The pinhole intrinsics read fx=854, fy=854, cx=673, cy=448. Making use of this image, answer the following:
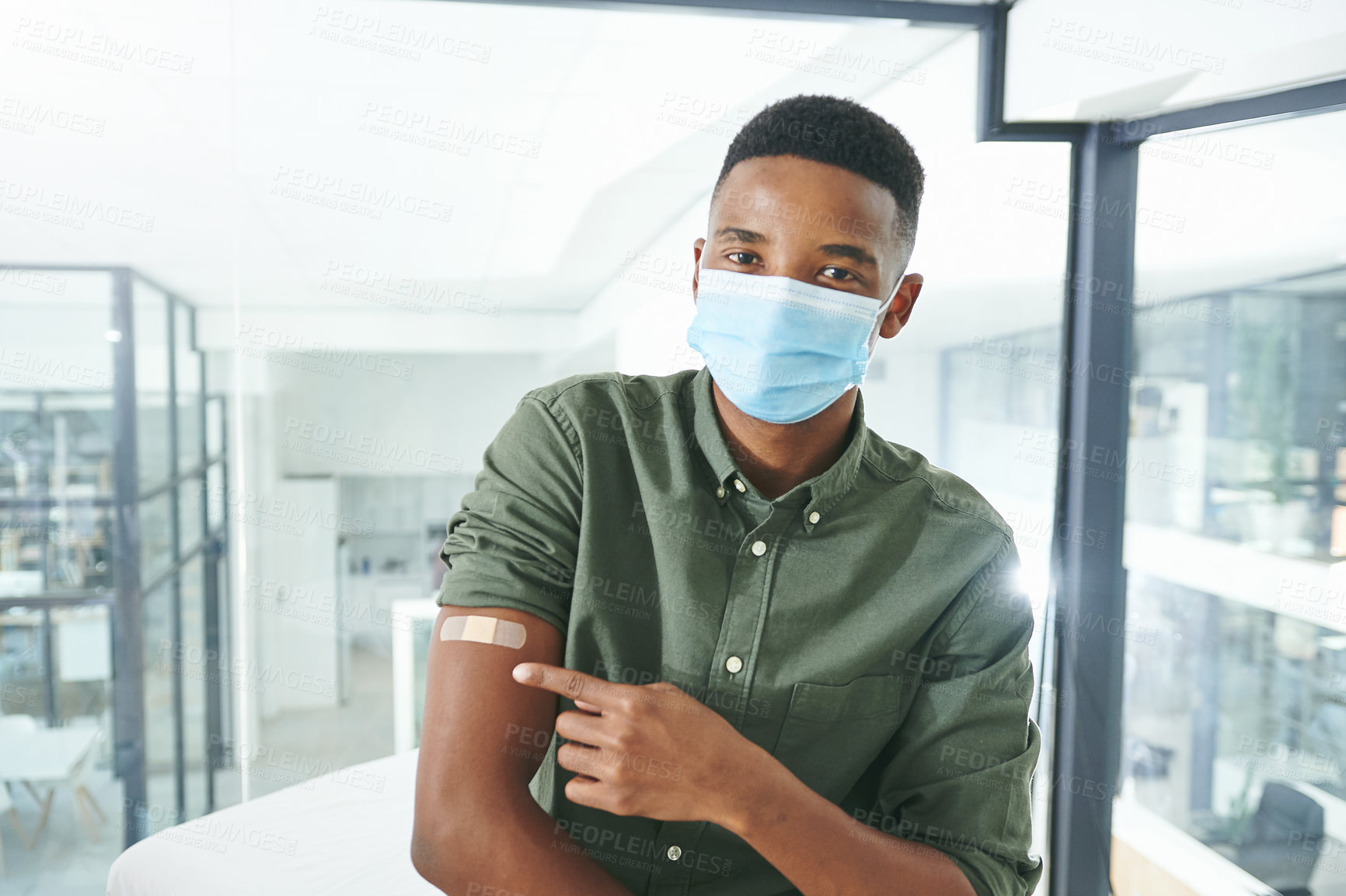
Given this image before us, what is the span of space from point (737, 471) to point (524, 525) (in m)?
0.31

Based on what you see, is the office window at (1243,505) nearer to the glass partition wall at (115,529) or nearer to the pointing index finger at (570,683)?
the pointing index finger at (570,683)

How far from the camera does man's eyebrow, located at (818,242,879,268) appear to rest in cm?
112

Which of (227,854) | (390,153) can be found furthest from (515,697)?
(390,153)

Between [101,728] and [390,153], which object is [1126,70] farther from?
[101,728]

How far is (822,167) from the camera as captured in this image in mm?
1142

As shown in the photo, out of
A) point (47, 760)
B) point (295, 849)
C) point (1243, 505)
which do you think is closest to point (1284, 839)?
point (1243, 505)

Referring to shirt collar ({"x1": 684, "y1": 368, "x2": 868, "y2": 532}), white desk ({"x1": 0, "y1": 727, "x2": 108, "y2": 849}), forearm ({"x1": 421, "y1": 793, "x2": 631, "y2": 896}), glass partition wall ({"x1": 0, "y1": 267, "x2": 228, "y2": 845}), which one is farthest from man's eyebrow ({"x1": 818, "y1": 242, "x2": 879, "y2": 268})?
white desk ({"x1": 0, "y1": 727, "x2": 108, "y2": 849})

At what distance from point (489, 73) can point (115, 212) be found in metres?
1.05

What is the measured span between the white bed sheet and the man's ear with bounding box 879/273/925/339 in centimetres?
124

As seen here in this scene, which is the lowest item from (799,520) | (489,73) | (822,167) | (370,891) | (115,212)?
(370,891)

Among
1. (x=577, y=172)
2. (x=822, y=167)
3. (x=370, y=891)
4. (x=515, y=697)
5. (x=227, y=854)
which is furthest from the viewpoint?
(x=577, y=172)

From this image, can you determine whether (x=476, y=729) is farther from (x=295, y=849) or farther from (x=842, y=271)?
(x=295, y=849)

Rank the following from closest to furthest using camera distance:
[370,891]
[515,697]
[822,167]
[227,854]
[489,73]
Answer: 1. [515,697]
2. [822,167]
3. [370,891]
4. [227,854]
5. [489,73]

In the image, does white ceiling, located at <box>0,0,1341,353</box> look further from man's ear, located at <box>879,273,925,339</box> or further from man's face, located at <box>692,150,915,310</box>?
man's face, located at <box>692,150,915,310</box>
